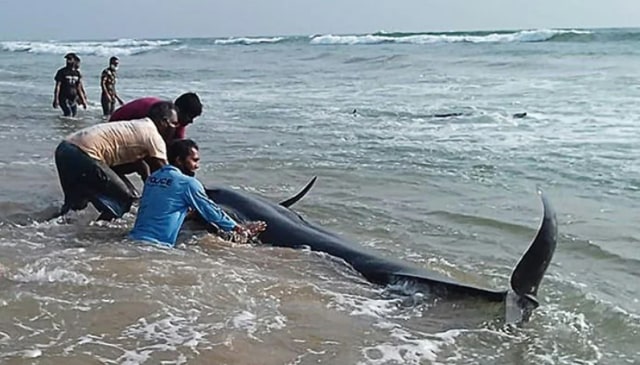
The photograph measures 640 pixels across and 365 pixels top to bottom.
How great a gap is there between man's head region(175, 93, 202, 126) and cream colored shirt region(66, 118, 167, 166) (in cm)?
33

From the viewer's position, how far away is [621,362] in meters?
5.40

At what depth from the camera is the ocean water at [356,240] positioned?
17.7 ft

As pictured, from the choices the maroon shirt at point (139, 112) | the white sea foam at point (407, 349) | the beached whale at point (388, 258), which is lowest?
the white sea foam at point (407, 349)

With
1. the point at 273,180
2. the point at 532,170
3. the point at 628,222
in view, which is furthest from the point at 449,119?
the point at 628,222

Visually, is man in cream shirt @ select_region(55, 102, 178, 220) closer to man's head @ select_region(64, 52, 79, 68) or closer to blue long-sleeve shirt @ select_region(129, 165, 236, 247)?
blue long-sleeve shirt @ select_region(129, 165, 236, 247)

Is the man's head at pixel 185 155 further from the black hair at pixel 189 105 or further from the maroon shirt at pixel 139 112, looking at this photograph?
the maroon shirt at pixel 139 112

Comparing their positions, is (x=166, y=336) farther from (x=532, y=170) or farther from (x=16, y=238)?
(x=532, y=170)

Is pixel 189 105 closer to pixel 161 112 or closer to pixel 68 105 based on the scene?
pixel 161 112

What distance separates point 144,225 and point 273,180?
14.9 feet

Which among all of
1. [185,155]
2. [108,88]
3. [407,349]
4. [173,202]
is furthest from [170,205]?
[108,88]

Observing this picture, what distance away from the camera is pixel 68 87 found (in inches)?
704

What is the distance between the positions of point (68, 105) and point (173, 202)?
12033mm

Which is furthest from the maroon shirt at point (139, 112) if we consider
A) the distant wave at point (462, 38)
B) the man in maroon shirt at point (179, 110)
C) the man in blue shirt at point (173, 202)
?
the distant wave at point (462, 38)

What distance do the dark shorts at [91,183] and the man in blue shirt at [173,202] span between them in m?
0.92
